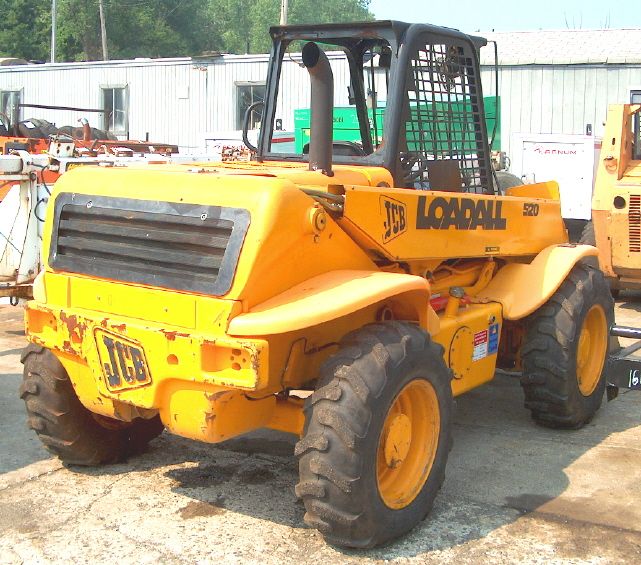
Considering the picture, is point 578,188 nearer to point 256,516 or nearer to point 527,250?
point 527,250

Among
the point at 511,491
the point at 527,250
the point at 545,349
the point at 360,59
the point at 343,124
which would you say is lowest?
the point at 511,491

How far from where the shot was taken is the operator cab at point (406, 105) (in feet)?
17.8

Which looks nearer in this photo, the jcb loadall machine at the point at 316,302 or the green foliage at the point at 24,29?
the jcb loadall machine at the point at 316,302

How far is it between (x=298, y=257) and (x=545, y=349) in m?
2.29

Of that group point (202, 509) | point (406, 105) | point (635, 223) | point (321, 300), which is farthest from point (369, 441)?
point (635, 223)

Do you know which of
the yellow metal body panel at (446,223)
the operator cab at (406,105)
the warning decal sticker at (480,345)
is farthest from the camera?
the warning decal sticker at (480,345)

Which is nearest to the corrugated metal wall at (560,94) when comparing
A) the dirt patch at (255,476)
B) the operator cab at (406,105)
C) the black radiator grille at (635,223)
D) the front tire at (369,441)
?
the black radiator grille at (635,223)

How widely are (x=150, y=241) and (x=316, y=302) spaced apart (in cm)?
94

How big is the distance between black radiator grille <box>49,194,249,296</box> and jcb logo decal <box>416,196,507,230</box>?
1.22m

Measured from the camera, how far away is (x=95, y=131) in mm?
18312

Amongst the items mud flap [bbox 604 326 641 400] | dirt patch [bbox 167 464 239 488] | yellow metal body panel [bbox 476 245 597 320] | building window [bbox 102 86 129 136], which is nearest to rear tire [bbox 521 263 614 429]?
yellow metal body panel [bbox 476 245 597 320]

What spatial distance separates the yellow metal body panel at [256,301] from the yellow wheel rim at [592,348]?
4.42ft

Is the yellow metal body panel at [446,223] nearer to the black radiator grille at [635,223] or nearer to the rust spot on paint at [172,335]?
the rust spot on paint at [172,335]

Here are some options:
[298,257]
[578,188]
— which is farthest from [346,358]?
[578,188]
